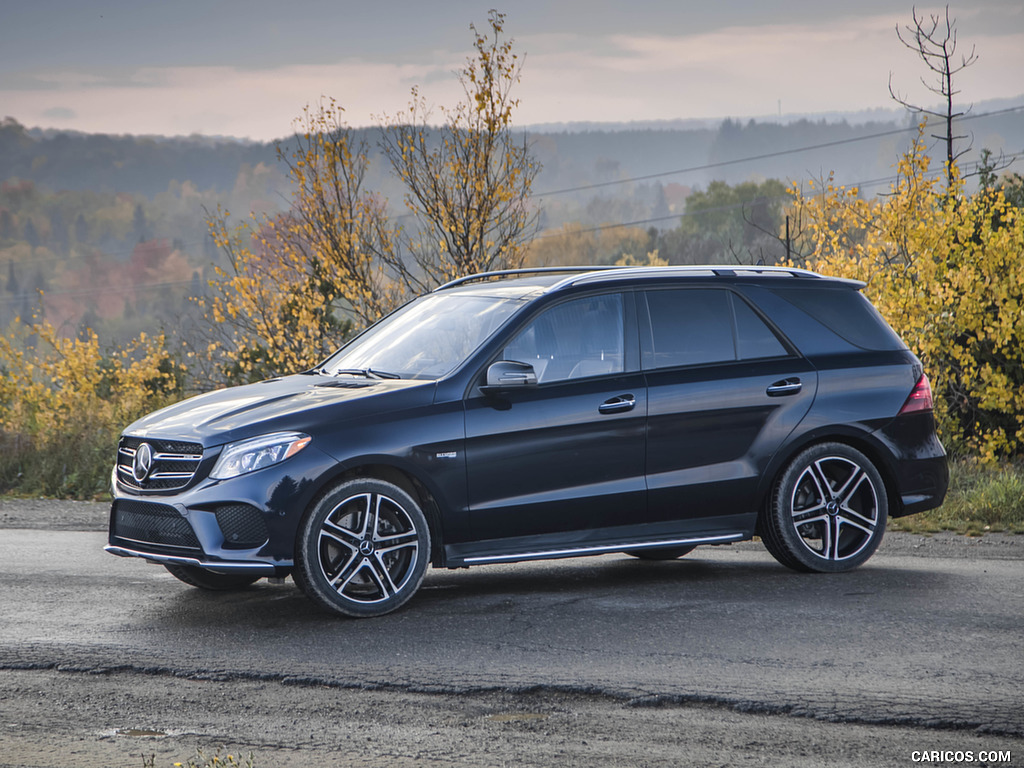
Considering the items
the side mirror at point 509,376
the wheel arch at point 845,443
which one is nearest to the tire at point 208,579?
the side mirror at point 509,376

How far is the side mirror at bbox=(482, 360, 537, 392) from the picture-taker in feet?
21.0

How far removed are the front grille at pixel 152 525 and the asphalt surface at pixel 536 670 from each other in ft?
1.49

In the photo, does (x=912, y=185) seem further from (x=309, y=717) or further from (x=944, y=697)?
(x=309, y=717)

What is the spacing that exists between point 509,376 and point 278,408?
1211 mm

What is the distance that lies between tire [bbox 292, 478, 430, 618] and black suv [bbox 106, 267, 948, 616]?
11 mm

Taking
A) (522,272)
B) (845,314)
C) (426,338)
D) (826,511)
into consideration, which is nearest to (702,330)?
(845,314)

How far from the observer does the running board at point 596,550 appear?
650 centimetres

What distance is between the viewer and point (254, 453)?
6023 mm

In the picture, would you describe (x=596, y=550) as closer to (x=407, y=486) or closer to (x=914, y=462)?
(x=407, y=486)

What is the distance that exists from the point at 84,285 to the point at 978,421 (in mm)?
173277

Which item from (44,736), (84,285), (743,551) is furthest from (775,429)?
(84,285)

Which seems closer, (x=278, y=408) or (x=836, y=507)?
(x=278, y=408)

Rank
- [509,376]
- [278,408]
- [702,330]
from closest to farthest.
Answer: [278,408]
[509,376]
[702,330]

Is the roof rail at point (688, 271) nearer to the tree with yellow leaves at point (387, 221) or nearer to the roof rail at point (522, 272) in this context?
the roof rail at point (522, 272)
